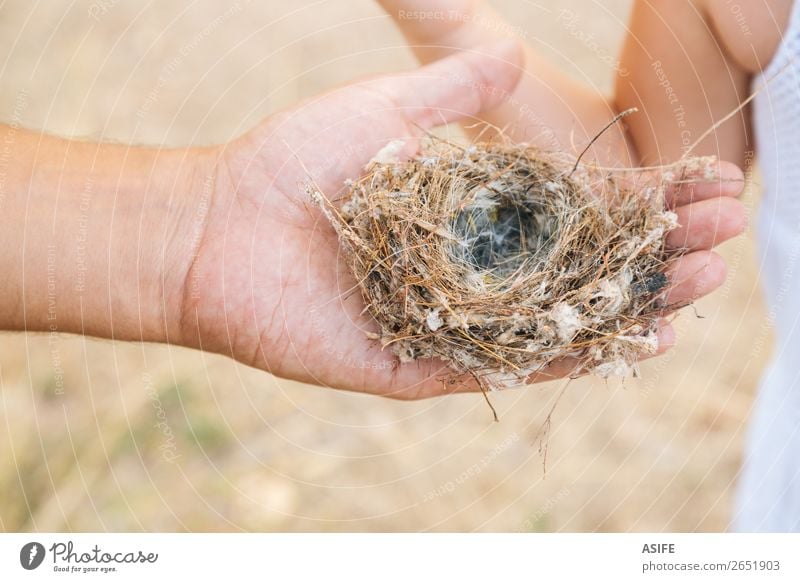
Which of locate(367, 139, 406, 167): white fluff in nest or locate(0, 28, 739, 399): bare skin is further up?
locate(367, 139, 406, 167): white fluff in nest

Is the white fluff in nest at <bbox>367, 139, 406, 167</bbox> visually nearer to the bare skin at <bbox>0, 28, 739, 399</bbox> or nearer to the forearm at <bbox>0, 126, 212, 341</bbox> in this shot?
the bare skin at <bbox>0, 28, 739, 399</bbox>

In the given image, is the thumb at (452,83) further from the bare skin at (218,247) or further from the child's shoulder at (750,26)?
the child's shoulder at (750,26)

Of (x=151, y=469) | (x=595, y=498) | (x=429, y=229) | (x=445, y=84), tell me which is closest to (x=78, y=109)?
(x=151, y=469)

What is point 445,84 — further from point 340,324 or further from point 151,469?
point 151,469

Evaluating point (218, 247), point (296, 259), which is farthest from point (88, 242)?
point (296, 259)

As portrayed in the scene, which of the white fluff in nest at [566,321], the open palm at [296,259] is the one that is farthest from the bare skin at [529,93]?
the white fluff in nest at [566,321]

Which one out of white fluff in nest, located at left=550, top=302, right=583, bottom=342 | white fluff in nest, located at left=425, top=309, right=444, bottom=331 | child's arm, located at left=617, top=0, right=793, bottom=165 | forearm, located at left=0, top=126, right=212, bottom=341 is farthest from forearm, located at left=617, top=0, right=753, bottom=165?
forearm, located at left=0, top=126, right=212, bottom=341
